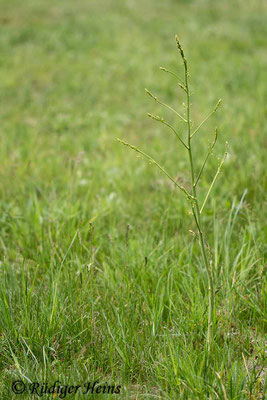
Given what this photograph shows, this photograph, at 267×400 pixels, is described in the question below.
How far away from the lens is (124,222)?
3.33 meters

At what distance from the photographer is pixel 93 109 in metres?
6.09

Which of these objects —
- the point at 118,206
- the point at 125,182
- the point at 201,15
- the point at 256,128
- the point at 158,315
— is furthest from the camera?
the point at 201,15

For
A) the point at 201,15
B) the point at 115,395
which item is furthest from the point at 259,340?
the point at 201,15

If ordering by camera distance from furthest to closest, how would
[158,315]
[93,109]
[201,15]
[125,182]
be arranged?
[201,15], [93,109], [125,182], [158,315]

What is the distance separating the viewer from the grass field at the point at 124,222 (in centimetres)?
197

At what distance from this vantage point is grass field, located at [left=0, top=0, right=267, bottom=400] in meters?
1.97

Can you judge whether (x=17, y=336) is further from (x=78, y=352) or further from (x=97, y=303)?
(x=97, y=303)

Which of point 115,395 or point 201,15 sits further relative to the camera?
point 201,15

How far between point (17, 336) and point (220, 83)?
5188mm

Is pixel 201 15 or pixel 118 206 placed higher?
pixel 201 15

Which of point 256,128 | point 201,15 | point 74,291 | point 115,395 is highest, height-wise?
point 201,15

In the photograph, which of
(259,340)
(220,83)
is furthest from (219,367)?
(220,83)

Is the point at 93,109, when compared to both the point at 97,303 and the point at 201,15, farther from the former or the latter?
the point at 201,15

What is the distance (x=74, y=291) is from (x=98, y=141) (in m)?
2.88
